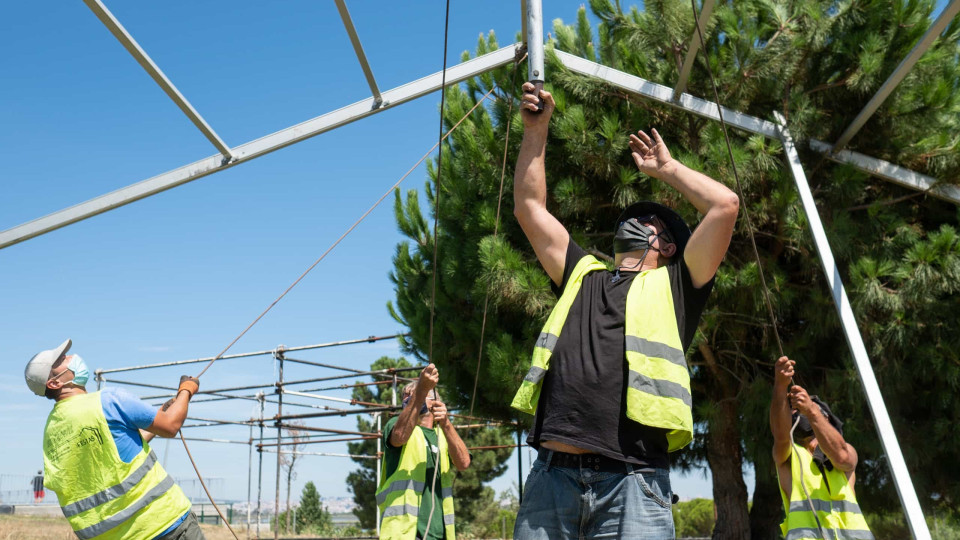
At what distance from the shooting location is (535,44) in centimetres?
279

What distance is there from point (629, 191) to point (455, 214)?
2049mm

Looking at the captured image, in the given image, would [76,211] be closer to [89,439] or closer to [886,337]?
[89,439]

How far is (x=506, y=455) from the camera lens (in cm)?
2261

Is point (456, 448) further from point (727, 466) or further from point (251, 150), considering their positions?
point (727, 466)

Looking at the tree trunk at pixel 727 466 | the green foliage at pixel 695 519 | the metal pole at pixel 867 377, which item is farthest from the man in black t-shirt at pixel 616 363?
the green foliage at pixel 695 519

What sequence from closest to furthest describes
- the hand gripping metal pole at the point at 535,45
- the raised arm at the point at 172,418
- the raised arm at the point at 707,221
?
the raised arm at the point at 707,221 → the hand gripping metal pole at the point at 535,45 → the raised arm at the point at 172,418

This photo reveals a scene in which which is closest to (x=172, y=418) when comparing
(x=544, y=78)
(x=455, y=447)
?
(x=455, y=447)

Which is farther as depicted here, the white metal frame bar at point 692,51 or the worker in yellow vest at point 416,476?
the white metal frame bar at point 692,51

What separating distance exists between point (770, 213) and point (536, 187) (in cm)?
532

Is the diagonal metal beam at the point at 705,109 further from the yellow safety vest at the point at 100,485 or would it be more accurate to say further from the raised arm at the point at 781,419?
the yellow safety vest at the point at 100,485

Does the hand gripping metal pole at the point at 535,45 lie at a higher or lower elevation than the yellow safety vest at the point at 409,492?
higher

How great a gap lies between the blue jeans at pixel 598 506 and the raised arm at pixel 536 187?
674mm

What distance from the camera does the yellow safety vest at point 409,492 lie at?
4168mm

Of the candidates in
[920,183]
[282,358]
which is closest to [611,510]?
[920,183]
